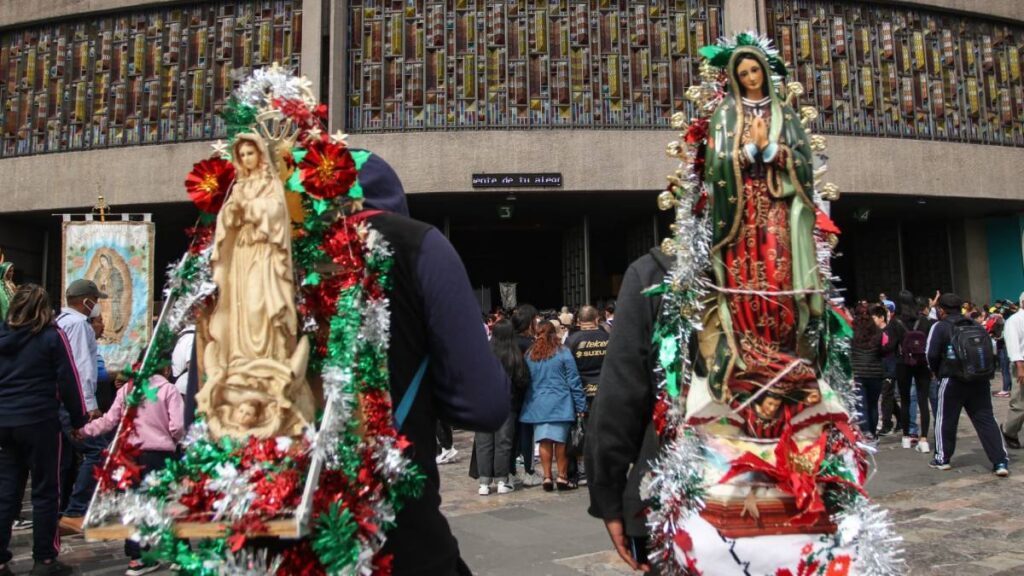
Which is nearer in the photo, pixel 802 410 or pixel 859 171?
pixel 802 410

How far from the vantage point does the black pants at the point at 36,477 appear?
236 inches

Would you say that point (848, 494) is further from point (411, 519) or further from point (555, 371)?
point (555, 371)

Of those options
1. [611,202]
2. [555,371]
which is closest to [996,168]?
[611,202]

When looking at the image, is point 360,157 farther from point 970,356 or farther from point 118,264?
point 118,264

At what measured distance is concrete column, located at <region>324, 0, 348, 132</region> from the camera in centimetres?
1983

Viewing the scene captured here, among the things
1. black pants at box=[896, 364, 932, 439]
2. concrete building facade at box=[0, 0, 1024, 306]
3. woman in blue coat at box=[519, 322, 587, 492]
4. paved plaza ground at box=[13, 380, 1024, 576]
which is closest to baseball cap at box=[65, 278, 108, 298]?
paved plaza ground at box=[13, 380, 1024, 576]

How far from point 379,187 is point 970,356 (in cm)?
820

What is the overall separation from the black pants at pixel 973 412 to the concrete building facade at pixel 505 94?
1161cm

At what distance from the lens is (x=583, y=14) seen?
66.5 feet

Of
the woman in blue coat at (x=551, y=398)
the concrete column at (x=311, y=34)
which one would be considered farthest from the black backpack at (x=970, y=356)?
the concrete column at (x=311, y=34)

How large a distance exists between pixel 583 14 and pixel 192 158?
10622mm

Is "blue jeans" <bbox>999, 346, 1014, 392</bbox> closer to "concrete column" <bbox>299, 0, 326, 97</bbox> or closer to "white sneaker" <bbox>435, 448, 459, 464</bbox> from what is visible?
"white sneaker" <bbox>435, 448, 459, 464</bbox>

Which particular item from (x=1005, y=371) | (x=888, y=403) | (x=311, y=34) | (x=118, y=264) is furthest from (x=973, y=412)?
(x=311, y=34)

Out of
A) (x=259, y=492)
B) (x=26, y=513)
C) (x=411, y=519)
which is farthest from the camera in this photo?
(x=26, y=513)
